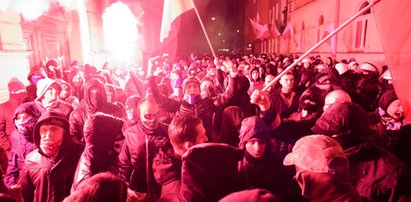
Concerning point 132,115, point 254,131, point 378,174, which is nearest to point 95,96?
point 132,115

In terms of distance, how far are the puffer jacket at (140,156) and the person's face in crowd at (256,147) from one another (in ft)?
2.90

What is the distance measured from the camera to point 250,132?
8.87 ft

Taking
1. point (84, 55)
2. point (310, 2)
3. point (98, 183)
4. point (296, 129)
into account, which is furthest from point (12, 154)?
point (310, 2)

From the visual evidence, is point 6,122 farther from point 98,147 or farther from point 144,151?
point 144,151

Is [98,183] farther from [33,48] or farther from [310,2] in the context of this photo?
[310,2]

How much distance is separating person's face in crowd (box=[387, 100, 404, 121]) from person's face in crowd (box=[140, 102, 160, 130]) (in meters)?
2.80

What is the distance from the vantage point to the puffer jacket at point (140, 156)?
3.19 metres

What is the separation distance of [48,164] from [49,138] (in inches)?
10.0

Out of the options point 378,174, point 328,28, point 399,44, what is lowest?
point 378,174

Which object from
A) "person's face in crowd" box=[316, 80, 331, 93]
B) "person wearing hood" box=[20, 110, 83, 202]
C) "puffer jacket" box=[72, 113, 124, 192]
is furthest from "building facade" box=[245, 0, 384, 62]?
"person wearing hood" box=[20, 110, 83, 202]

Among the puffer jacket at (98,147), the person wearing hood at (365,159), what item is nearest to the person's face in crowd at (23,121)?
the puffer jacket at (98,147)

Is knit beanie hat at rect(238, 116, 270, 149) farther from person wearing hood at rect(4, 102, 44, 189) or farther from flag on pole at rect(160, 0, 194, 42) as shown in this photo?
flag on pole at rect(160, 0, 194, 42)

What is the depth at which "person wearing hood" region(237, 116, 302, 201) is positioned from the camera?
2.71 metres

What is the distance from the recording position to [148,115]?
3.21 m
